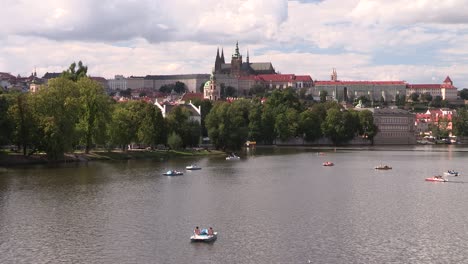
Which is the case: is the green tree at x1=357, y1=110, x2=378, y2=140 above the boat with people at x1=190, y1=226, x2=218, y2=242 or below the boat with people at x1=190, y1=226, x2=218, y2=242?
above

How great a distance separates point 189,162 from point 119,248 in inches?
2283

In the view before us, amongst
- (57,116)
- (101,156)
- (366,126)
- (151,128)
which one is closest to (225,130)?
(151,128)

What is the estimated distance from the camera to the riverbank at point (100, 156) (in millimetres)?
78438

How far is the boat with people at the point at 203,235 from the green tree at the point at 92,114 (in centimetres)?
5427

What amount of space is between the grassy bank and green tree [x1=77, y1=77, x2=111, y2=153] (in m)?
2.28

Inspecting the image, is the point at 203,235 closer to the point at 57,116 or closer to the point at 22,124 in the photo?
the point at 22,124

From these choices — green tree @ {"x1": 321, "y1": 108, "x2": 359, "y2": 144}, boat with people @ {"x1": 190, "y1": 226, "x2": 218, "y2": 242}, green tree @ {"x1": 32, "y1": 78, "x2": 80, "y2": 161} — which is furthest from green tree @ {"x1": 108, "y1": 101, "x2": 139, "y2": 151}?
green tree @ {"x1": 321, "y1": 108, "x2": 359, "y2": 144}

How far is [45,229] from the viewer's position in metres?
38.8

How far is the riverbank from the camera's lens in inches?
3088

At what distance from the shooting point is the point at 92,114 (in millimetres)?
89250

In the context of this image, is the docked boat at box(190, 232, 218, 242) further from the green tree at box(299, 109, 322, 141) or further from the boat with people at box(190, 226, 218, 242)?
the green tree at box(299, 109, 322, 141)

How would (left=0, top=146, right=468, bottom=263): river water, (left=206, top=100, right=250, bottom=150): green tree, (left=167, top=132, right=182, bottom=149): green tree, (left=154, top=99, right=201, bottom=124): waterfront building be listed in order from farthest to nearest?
(left=154, top=99, right=201, bottom=124): waterfront building → (left=206, top=100, right=250, bottom=150): green tree → (left=167, top=132, right=182, bottom=149): green tree → (left=0, top=146, right=468, bottom=263): river water

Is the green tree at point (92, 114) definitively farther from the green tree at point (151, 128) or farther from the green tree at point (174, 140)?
the green tree at point (174, 140)

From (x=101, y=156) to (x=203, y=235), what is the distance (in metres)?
58.0
